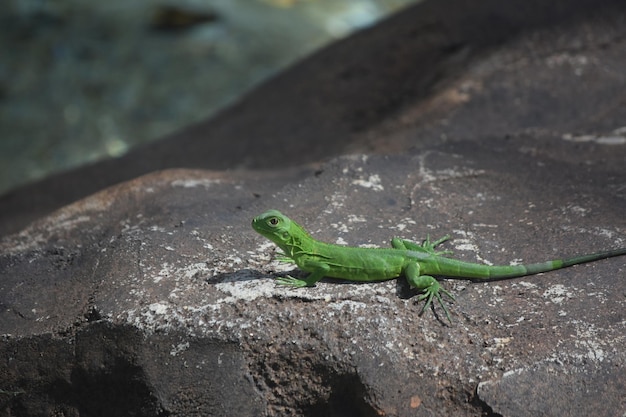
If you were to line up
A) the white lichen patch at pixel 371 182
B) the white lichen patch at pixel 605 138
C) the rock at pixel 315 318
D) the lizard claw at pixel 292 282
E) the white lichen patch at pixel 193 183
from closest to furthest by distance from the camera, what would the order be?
the rock at pixel 315 318, the lizard claw at pixel 292 282, the white lichen patch at pixel 371 182, the white lichen patch at pixel 193 183, the white lichen patch at pixel 605 138

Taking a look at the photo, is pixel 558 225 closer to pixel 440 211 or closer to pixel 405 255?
pixel 440 211

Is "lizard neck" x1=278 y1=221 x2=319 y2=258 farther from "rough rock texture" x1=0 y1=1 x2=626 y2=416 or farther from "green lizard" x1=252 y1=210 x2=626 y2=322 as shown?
"rough rock texture" x1=0 y1=1 x2=626 y2=416

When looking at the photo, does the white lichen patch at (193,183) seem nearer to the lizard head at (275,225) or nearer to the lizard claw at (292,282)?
the lizard head at (275,225)

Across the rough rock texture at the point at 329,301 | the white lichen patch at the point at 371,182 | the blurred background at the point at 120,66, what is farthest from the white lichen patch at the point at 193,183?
the blurred background at the point at 120,66

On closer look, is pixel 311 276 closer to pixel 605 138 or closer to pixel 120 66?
pixel 605 138

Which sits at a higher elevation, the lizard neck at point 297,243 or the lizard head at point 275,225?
the lizard head at point 275,225

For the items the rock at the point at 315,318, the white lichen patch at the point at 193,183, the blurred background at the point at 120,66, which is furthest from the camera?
the blurred background at the point at 120,66

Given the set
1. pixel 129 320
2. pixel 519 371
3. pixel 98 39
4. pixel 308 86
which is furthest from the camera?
pixel 98 39

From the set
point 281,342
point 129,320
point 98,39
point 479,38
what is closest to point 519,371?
point 281,342

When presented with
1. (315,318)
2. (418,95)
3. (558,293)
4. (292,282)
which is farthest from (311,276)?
(418,95)
